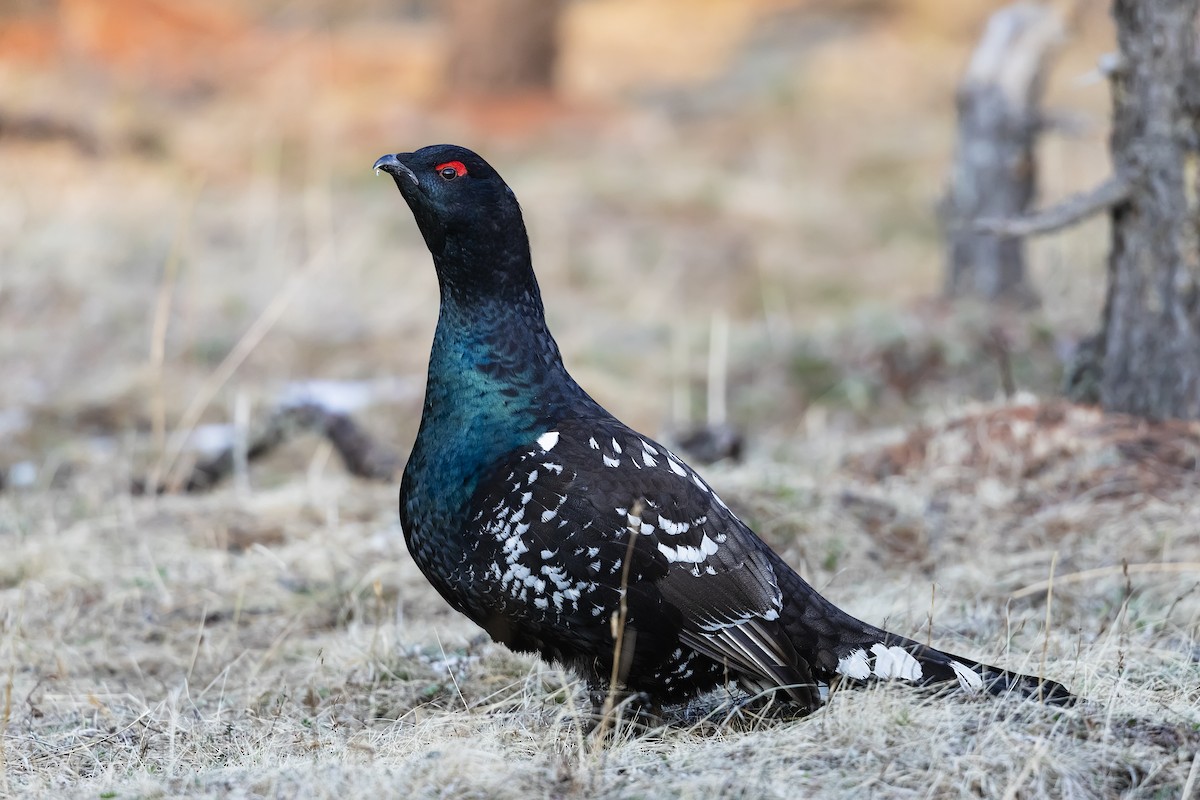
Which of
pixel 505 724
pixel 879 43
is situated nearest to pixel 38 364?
pixel 505 724

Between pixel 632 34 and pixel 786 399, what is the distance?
1524 centimetres

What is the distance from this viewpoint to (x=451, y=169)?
374 cm

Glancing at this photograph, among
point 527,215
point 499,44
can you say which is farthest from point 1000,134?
point 499,44

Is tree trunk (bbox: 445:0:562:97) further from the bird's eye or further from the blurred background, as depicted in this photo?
the bird's eye

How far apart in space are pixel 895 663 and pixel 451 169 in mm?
1855

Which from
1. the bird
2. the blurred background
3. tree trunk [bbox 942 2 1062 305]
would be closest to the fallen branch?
the blurred background

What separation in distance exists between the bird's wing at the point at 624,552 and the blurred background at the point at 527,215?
9.55 feet

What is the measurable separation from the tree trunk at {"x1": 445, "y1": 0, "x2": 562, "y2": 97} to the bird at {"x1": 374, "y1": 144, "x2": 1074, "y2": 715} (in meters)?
13.5

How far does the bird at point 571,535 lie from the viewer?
336cm

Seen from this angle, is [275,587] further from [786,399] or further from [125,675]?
[786,399]

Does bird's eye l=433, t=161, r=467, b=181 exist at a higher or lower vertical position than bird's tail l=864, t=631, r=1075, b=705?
higher

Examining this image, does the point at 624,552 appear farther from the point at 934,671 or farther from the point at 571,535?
the point at 934,671

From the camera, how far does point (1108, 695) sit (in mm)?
3436

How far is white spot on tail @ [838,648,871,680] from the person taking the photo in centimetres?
360
